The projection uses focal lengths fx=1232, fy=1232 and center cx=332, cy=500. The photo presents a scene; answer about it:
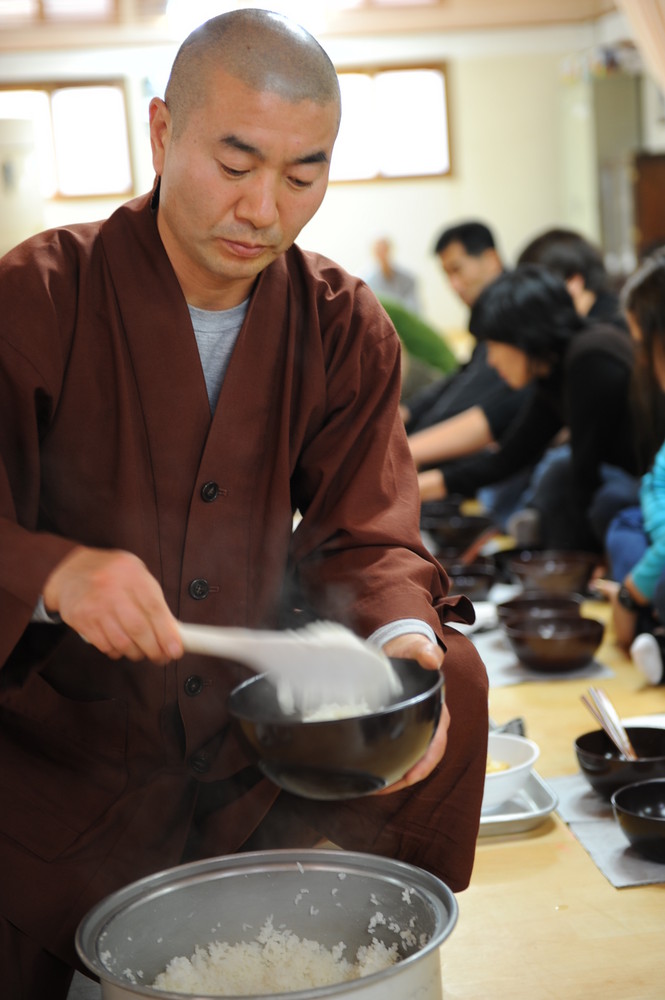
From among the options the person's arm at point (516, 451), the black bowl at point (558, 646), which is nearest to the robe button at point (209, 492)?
the black bowl at point (558, 646)

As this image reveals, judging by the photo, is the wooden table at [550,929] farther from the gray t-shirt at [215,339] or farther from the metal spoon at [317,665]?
the gray t-shirt at [215,339]

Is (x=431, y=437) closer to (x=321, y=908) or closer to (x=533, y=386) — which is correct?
(x=533, y=386)

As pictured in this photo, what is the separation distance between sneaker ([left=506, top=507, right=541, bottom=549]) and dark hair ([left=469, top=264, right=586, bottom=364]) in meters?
0.59

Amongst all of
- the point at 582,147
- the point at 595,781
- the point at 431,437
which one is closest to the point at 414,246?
the point at 582,147

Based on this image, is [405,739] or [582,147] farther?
[582,147]

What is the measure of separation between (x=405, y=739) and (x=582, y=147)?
34.8 feet

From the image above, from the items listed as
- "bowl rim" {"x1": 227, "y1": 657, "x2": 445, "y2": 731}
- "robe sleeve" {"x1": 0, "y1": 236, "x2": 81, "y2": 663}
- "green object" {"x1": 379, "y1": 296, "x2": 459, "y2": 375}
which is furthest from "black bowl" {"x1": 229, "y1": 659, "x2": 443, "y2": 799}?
"green object" {"x1": 379, "y1": 296, "x2": 459, "y2": 375}

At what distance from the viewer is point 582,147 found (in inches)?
440

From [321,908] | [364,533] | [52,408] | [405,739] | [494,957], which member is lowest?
[494,957]

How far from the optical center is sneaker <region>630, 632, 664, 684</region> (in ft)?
8.66

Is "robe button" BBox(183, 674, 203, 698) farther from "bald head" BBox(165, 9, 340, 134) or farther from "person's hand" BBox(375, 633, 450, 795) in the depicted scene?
"bald head" BBox(165, 9, 340, 134)

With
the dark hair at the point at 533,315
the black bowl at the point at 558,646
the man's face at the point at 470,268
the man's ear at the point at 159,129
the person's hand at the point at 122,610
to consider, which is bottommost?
the black bowl at the point at 558,646

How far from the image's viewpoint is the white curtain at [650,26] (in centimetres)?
441

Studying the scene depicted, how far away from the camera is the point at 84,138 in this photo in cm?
1123
